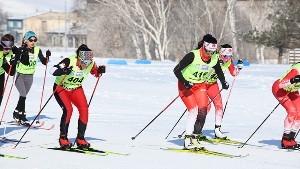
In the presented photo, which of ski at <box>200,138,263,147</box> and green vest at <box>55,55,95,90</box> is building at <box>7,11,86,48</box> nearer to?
ski at <box>200,138,263,147</box>

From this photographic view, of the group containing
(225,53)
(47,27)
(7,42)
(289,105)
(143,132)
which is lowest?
(47,27)

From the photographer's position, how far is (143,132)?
1028 cm

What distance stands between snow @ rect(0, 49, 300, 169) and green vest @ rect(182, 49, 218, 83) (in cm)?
106

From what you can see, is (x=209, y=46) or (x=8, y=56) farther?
(x=8, y=56)

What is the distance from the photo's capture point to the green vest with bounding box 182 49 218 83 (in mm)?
8133

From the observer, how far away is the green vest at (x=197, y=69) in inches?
320

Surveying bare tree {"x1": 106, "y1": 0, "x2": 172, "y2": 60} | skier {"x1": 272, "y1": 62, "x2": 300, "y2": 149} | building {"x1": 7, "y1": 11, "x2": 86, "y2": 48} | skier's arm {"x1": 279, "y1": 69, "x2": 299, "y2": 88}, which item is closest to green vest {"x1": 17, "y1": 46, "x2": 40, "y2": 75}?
skier {"x1": 272, "y1": 62, "x2": 300, "y2": 149}

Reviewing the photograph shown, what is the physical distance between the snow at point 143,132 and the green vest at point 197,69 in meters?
1.06

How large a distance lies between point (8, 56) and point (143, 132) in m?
2.78

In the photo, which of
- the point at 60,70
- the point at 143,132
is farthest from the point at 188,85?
the point at 143,132

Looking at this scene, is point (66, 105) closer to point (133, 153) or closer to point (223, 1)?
point (133, 153)

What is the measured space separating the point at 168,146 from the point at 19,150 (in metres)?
2.15

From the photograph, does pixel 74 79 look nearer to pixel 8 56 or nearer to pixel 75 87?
pixel 75 87

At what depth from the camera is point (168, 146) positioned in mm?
8711
